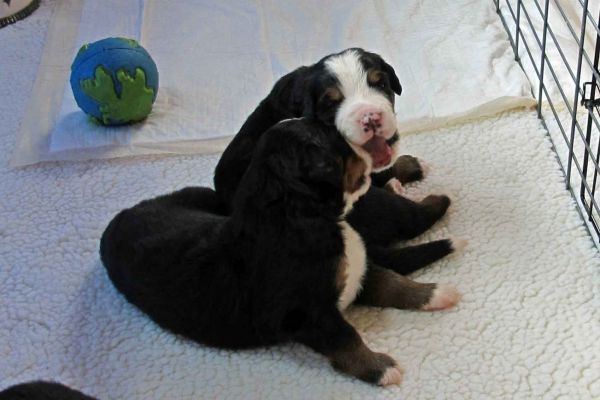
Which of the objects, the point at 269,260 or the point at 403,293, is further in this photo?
the point at 403,293

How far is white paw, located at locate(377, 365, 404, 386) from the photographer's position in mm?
1693

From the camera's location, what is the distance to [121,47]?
2523mm

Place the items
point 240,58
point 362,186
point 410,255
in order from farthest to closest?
point 240,58 < point 410,255 < point 362,186

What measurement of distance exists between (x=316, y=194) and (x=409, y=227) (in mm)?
470

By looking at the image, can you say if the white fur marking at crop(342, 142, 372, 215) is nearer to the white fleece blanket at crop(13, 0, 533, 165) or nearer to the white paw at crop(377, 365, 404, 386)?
the white paw at crop(377, 365, 404, 386)

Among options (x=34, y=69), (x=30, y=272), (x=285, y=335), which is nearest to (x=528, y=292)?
(x=285, y=335)

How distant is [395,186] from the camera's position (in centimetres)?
222

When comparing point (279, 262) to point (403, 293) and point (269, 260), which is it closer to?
point (269, 260)

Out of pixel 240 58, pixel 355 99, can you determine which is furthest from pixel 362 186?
pixel 240 58

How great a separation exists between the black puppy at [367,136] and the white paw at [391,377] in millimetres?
312

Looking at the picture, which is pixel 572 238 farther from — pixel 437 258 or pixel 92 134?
pixel 92 134

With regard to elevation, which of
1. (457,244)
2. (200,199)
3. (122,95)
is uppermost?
(457,244)

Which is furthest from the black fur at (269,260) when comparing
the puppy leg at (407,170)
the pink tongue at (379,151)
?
the puppy leg at (407,170)

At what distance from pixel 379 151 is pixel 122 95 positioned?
3.35ft
